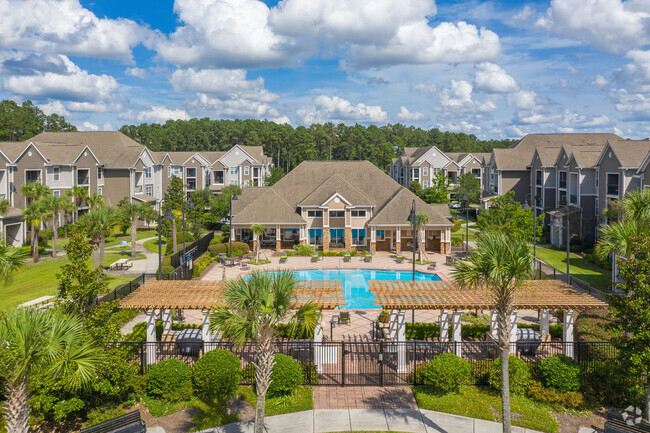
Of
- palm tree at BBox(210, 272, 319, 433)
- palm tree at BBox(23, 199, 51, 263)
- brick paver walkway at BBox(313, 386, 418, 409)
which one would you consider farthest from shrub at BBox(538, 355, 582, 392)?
palm tree at BBox(23, 199, 51, 263)

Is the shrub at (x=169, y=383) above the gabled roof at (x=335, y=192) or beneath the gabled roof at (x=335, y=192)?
beneath

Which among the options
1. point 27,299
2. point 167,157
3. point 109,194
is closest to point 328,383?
point 27,299

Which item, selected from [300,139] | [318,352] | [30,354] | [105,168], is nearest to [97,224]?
[318,352]

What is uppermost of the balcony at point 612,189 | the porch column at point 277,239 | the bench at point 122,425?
the balcony at point 612,189

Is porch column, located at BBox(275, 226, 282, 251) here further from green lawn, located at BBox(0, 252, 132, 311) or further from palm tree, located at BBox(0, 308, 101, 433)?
palm tree, located at BBox(0, 308, 101, 433)

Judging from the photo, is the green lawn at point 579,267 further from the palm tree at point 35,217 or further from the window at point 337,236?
the palm tree at point 35,217

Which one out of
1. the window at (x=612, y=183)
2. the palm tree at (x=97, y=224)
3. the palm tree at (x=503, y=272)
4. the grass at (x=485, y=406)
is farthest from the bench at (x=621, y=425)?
the window at (x=612, y=183)

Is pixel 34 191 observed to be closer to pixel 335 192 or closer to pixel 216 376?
pixel 335 192
